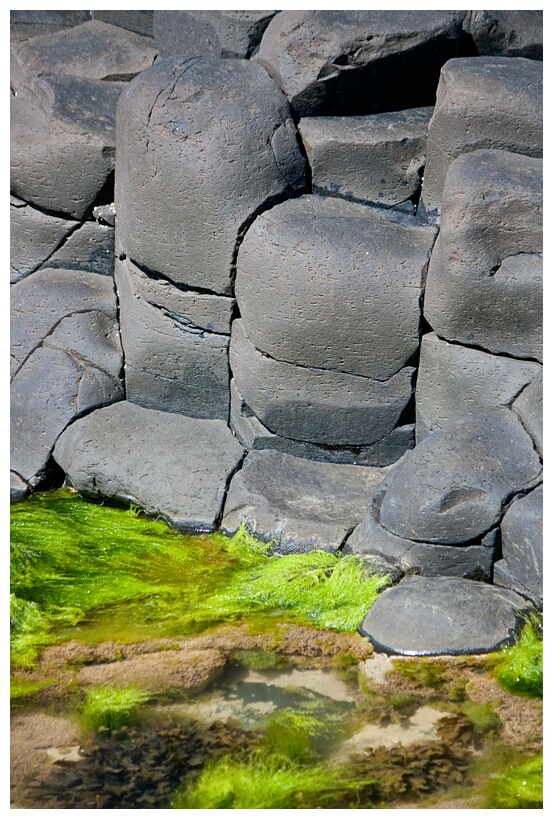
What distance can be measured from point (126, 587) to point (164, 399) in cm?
138

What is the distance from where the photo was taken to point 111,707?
155 inches

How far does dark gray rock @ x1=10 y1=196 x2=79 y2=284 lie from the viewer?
597 cm

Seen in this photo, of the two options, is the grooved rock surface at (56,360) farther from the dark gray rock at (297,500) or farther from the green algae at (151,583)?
the dark gray rock at (297,500)

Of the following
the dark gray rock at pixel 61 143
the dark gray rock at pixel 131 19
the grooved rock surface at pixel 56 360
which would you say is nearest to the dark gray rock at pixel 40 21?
the dark gray rock at pixel 131 19

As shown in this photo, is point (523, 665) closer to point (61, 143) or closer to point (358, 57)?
point (358, 57)

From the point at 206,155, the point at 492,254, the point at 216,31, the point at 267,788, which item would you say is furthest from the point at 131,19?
the point at 267,788

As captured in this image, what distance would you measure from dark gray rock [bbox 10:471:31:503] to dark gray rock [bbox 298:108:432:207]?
7.80 feet

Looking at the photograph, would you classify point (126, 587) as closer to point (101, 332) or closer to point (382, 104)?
point (101, 332)

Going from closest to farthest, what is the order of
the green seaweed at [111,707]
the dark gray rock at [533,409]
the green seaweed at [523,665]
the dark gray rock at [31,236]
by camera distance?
the green seaweed at [111,707] → the green seaweed at [523,665] → the dark gray rock at [533,409] → the dark gray rock at [31,236]

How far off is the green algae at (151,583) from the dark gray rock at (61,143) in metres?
1.92

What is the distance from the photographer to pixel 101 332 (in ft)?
19.4

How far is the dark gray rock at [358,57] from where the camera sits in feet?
16.5

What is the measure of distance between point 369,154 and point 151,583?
250cm

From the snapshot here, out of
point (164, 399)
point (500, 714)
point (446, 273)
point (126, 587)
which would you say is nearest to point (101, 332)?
point (164, 399)
